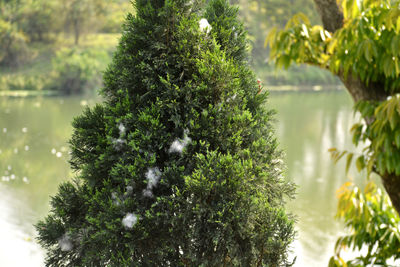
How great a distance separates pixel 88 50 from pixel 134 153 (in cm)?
3168

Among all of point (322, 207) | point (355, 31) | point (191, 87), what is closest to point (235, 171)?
point (191, 87)

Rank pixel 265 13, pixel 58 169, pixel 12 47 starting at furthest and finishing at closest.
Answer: pixel 265 13, pixel 12 47, pixel 58 169

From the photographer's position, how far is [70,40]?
38.4 meters

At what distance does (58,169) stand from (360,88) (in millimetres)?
9997

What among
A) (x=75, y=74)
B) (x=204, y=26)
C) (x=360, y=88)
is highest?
(x=204, y=26)

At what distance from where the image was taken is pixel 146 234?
3205mm

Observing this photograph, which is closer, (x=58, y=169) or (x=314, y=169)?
(x=58, y=169)

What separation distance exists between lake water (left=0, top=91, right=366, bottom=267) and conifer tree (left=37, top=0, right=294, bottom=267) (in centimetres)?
61

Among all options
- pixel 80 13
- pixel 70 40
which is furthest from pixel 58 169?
pixel 70 40

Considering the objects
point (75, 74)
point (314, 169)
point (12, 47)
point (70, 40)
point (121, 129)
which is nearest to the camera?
point (121, 129)

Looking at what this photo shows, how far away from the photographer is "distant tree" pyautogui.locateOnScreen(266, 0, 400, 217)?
187cm

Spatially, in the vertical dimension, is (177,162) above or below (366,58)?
below

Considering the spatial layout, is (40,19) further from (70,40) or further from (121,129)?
(121,129)

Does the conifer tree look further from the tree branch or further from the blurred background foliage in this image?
the blurred background foliage
